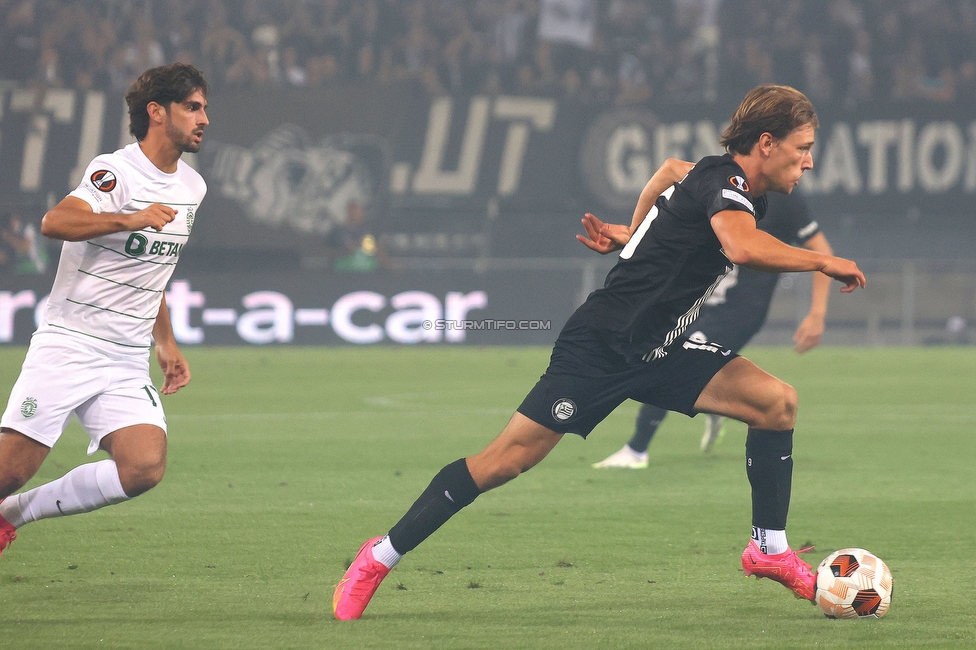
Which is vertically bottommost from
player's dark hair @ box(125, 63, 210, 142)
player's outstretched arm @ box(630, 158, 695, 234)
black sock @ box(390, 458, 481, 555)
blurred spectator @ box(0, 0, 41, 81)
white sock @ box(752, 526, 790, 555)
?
white sock @ box(752, 526, 790, 555)

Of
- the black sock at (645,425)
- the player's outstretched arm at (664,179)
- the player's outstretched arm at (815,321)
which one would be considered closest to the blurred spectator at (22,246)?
the black sock at (645,425)

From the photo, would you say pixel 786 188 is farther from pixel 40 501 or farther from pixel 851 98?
pixel 851 98

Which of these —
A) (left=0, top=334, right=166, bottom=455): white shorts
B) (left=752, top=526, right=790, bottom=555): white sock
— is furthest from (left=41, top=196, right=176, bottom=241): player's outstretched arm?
(left=752, top=526, right=790, bottom=555): white sock

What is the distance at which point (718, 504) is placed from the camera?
7293 mm

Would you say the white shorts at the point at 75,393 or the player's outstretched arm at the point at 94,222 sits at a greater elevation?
the player's outstretched arm at the point at 94,222

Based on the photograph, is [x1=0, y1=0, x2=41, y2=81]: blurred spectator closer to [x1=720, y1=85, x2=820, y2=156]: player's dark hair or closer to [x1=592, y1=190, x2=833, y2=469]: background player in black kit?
[x1=592, y1=190, x2=833, y2=469]: background player in black kit

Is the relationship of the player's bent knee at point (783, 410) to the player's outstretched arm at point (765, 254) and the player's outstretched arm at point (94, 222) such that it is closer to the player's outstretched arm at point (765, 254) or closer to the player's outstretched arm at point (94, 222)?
the player's outstretched arm at point (765, 254)

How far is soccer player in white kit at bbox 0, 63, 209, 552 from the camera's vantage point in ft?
16.1

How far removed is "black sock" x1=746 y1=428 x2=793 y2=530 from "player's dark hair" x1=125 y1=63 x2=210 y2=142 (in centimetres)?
259

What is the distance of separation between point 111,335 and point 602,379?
188 centimetres

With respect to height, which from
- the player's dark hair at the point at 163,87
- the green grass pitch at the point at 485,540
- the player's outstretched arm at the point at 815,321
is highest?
the player's dark hair at the point at 163,87

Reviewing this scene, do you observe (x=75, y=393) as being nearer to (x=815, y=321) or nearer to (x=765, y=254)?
(x=765, y=254)

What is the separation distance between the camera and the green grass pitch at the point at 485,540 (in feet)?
15.1

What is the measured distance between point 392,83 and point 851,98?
7.44m
